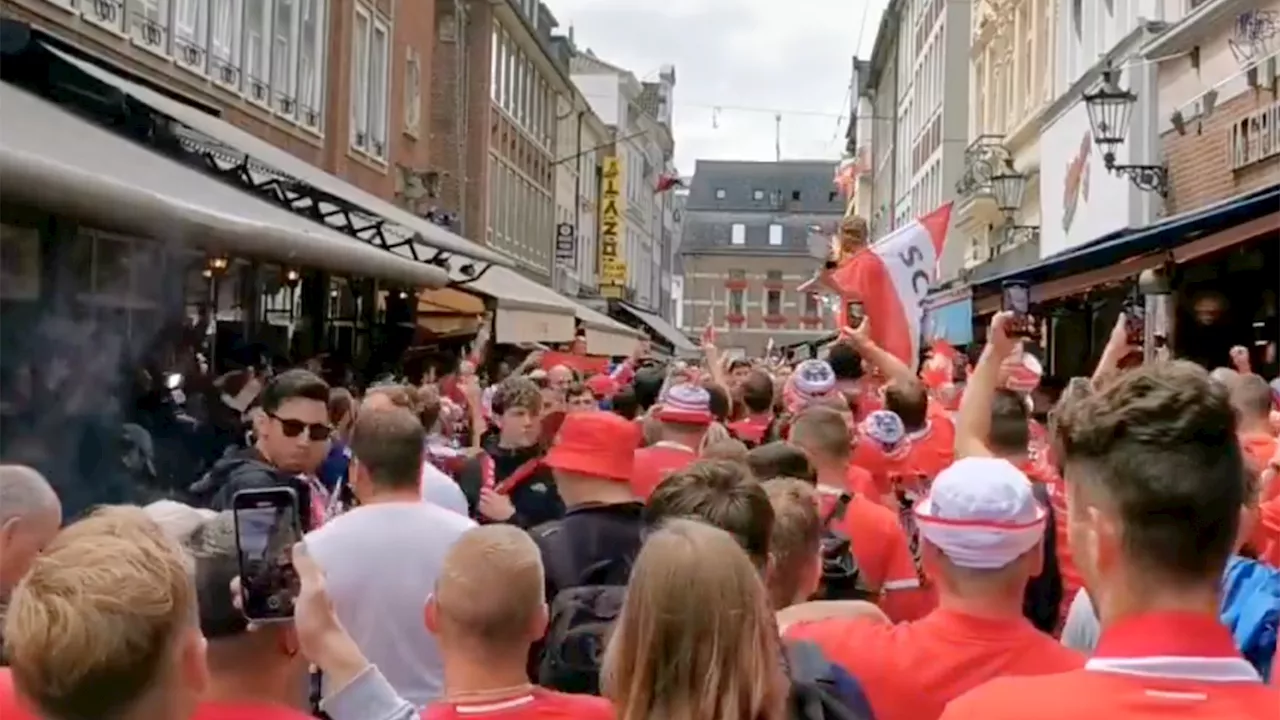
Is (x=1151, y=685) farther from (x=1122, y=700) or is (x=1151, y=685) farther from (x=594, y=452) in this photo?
(x=594, y=452)

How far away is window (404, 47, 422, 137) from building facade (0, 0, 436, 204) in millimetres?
35

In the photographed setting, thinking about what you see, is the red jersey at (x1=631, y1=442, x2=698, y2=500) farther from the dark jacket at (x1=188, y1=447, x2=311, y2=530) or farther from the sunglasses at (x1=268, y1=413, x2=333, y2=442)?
the dark jacket at (x1=188, y1=447, x2=311, y2=530)

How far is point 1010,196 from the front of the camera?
1150 inches

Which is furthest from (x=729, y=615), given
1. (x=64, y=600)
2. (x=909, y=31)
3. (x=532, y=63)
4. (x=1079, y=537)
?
→ (x=909, y=31)

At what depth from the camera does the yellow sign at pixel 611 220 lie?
228 feet

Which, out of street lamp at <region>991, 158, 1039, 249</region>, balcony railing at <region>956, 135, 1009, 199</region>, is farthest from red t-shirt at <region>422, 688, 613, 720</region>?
balcony railing at <region>956, 135, 1009, 199</region>

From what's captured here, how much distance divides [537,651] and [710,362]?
Answer: 17.8 feet

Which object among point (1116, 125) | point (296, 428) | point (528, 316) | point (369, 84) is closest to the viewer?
point (296, 428)

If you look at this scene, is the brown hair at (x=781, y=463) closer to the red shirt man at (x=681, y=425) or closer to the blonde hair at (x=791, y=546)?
the red shirt man at (x=681, y=425)

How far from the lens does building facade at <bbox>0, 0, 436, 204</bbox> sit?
57.9ft

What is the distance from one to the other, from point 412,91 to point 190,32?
12.9 meters

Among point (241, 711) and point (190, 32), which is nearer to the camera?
point (241, 711)

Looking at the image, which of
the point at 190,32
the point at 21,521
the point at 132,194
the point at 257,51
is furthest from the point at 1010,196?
the point at 21,521

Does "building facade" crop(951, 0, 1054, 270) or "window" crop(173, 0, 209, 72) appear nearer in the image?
"window" crop(173, 0, 209, 72)
